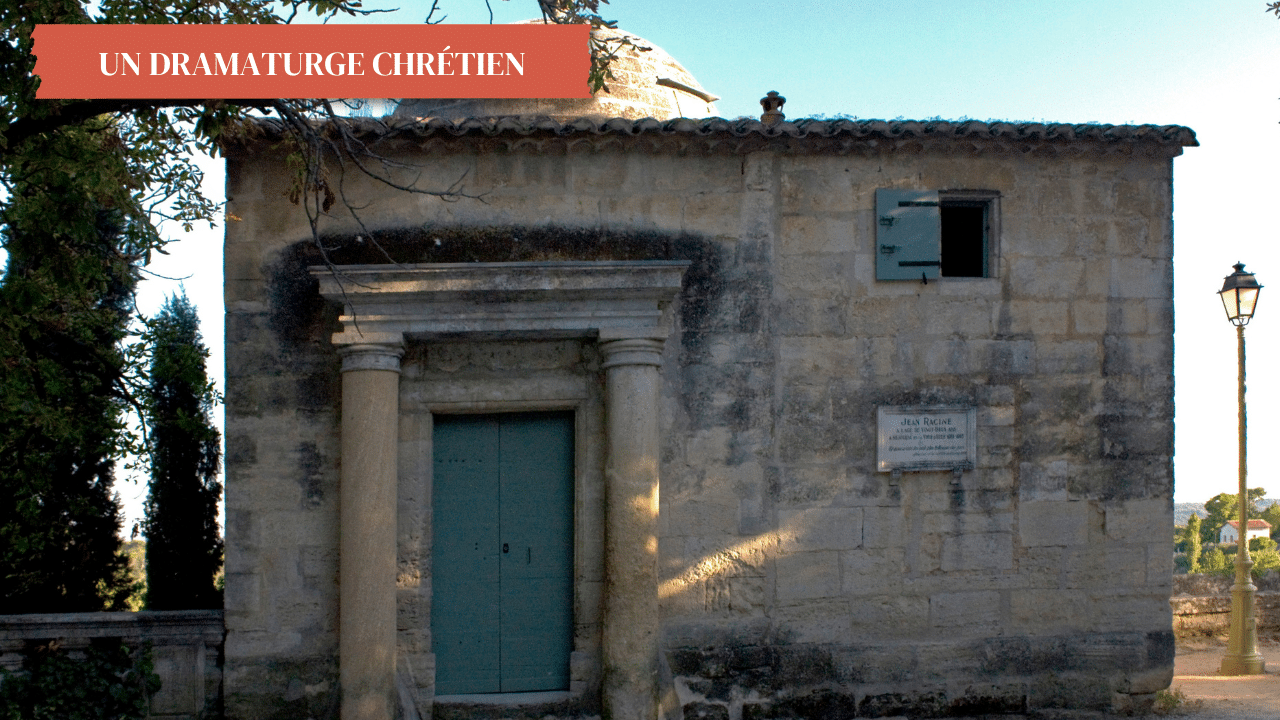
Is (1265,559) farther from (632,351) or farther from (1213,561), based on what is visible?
(632,351)

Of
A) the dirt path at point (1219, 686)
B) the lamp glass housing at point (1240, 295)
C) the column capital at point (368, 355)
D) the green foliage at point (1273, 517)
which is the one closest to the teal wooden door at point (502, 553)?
the column capital at point (368, 355)

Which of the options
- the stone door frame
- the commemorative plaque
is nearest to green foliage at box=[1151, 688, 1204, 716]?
the commemorative plaque

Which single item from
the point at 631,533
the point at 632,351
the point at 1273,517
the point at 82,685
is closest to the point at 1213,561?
the point at 1273,517

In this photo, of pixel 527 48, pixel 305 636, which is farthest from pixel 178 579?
pixel 527 48

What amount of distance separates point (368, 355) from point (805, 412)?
9.65 ft

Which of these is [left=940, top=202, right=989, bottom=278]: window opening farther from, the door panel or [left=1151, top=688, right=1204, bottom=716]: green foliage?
the door panel

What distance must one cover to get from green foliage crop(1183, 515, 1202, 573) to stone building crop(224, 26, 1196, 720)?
27.5m

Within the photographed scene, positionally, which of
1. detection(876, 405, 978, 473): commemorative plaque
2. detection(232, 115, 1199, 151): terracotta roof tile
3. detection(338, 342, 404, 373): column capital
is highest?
detection(232, 115, 1199, 151): terracotta roof tile

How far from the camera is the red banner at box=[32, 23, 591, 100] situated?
5.29 m

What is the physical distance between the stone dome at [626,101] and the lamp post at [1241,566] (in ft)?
17.7

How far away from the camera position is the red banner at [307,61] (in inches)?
208

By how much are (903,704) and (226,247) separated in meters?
5.49

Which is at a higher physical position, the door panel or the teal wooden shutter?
the teal wooden shutter

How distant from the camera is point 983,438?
6.87 meters
